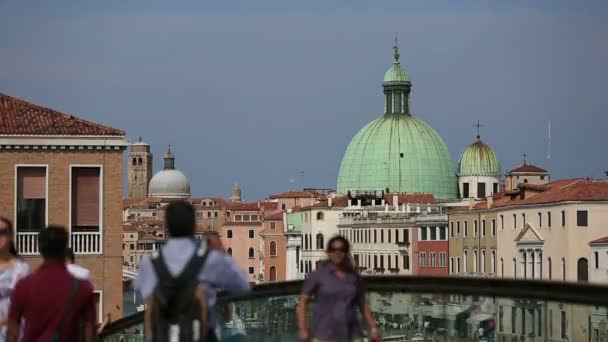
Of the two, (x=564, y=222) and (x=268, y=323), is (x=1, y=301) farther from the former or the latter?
(x=564, y=222)

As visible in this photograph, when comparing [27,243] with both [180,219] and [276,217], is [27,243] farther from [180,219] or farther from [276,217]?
[276,217]

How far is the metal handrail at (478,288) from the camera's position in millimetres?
9258

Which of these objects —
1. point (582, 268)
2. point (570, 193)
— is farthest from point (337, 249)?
point (570, 193)

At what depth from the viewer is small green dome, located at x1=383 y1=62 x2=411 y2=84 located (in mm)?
169500

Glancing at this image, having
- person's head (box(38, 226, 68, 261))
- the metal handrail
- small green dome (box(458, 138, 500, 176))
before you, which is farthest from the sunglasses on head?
small green dome (box(458, 138, 500, 176))

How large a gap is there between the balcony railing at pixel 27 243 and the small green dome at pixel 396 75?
129411 millimetres

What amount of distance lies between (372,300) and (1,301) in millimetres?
3188

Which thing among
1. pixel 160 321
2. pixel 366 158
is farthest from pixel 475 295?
pixel 366 158

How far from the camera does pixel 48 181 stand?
136ft

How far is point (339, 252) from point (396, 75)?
160971 mm

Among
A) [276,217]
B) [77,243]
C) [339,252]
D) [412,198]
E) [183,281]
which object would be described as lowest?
[183,281]

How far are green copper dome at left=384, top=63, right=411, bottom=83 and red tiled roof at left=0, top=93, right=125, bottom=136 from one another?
412ft

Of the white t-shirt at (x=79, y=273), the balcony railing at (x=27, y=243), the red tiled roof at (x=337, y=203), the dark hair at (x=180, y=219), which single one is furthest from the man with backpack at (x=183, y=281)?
the red tiled roof at (x=337, y=203)

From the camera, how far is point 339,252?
1051 cm
